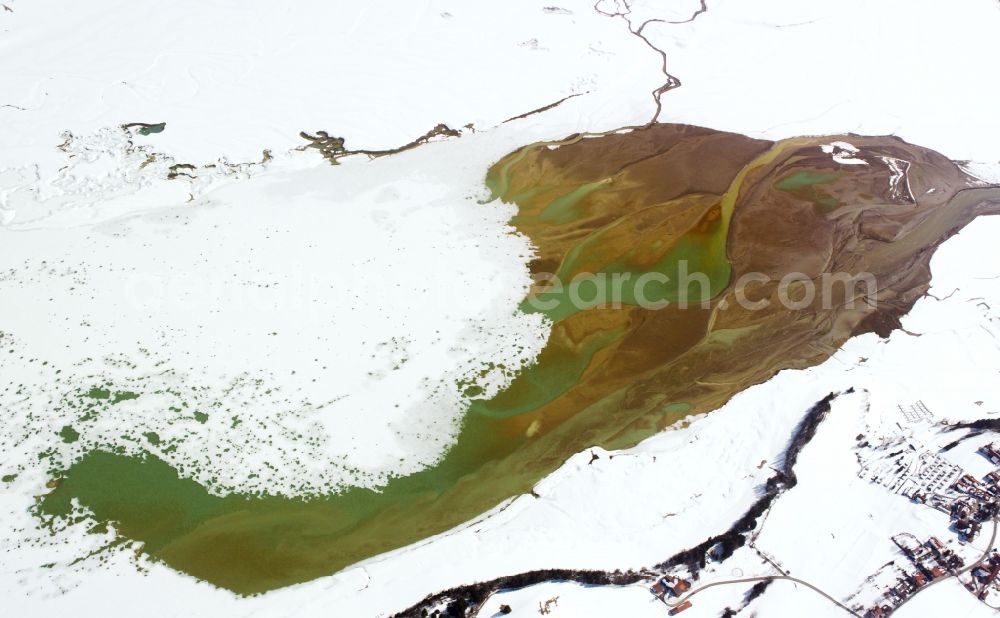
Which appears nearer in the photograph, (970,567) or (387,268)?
(970,567)

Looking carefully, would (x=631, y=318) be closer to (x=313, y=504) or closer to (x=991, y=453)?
(x=991, y=453)

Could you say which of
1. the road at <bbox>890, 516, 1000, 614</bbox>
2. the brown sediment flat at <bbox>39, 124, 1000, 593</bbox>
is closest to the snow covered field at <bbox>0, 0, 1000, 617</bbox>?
the road at <bbox>890, 516, 1000, 614</bbox>

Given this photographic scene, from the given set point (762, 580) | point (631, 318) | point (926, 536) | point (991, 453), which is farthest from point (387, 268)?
point (991, 453)

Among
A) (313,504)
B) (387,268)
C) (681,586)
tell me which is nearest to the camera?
(681,586)

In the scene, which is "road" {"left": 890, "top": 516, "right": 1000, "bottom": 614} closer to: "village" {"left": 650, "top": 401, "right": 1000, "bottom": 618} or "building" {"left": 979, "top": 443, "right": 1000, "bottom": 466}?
"village" {"left": 650, "top": 401, "right": 1000, "bottom": 618}

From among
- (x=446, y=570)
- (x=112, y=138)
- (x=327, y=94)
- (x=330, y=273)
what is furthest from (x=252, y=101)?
(x=446, y=570)

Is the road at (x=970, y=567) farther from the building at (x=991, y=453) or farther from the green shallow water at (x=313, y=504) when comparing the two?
the green shallow water at (x=313, y=504)
